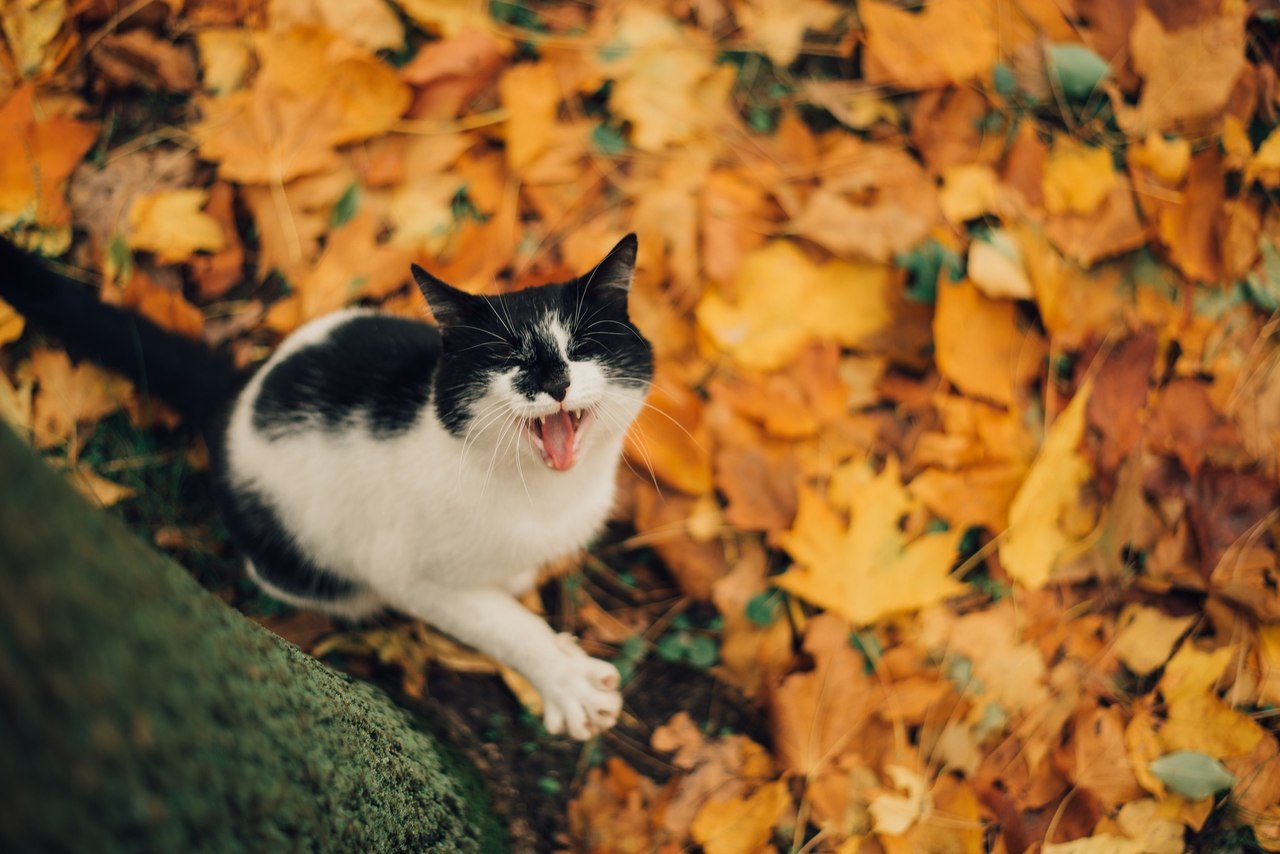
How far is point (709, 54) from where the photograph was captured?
2.05 meters

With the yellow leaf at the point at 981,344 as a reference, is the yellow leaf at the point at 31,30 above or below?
above

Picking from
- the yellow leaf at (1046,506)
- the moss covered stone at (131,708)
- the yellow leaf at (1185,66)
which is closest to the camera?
the moss covered stone at (131,708)

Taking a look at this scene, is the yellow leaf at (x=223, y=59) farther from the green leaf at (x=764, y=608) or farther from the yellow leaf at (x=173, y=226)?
the green leaf at (x=764, y=608)

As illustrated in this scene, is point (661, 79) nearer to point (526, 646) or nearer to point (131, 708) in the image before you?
point (526, 646)

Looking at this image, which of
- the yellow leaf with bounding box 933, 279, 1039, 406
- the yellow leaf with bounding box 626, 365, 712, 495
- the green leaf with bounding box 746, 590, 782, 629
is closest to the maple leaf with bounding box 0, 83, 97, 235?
the yellow leaf with bounding box 626, 365, 712, 495

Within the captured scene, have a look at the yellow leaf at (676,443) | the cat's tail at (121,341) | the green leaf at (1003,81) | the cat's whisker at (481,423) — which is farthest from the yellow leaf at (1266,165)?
the cat's tail at (121,341)

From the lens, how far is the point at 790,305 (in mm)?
1805

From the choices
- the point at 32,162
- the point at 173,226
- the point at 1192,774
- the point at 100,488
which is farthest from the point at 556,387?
the point at 32,162

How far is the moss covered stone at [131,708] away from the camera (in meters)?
0.50

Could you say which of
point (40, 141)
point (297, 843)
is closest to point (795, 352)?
point (297, 843)

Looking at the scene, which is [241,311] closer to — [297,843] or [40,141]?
[40,141]

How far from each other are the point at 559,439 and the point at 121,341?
0.95 metres

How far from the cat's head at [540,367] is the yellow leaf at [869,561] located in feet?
1.73

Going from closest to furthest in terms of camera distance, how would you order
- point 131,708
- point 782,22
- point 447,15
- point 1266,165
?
point 131,708, point 1266,165, point 447,15, point 782,22
